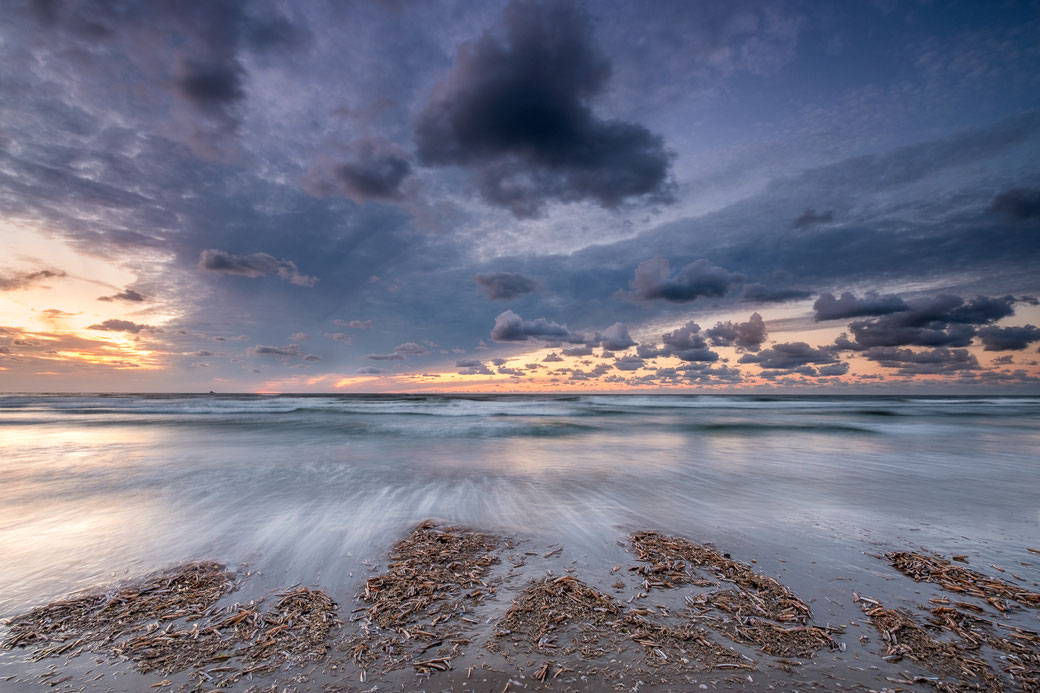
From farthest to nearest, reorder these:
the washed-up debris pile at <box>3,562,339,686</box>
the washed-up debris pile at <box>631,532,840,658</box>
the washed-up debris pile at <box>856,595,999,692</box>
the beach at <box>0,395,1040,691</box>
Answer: the washed-up debris pile at <box>631,532,840,658</box>
the washed-up debris pile at <box>3,562,339,686</box>
the beach at <box>0,395,1040,691</box>
the washed-up debris pile at <box>856,595,999,692</box>

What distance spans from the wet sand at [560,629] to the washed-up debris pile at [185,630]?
0.05 ft

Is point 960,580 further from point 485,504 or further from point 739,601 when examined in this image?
point 485,504

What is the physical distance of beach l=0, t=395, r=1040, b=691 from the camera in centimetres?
278

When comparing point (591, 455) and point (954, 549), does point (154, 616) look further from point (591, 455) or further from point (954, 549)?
point (591, 455)

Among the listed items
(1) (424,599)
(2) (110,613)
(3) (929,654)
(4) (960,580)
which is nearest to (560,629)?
(1) (424,599)

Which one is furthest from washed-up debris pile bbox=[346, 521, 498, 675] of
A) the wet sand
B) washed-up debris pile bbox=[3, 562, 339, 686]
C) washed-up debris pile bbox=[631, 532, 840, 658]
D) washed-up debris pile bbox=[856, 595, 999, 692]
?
washed-up debris pile bbox=[856, 595, 999, 692]

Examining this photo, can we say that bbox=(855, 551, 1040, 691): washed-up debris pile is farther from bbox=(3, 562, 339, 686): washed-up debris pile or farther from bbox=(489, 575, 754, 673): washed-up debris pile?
bbox=(3, 562, 339, 686): washed-up debris pile

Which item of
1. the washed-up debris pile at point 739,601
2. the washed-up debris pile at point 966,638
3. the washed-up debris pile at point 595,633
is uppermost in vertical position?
the washed-up debris pile at point 595,633

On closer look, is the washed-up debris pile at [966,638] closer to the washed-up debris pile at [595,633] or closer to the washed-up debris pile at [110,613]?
the washed-up debris pile at [595,633]

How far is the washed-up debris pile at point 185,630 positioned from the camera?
9.45 feet

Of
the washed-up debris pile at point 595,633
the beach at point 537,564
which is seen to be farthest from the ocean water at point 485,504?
the washed-up debris pile at point 595,633

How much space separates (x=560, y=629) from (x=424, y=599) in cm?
124

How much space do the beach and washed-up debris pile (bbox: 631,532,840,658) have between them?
0.02m

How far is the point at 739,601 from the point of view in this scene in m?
3.59
